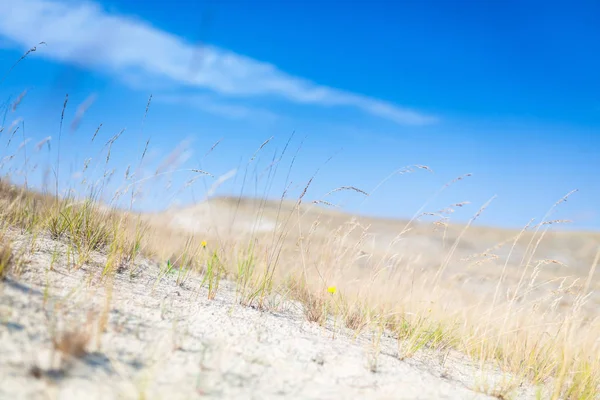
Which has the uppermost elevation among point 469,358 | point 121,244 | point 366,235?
point 366,235

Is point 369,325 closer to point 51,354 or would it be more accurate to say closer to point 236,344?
point 236,344

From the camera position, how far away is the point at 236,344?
2.13m

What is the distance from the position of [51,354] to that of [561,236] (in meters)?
25.1

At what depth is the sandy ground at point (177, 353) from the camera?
1.55 meters

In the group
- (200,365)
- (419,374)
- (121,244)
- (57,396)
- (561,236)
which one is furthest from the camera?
(561,236)

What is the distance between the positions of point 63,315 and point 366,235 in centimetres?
220

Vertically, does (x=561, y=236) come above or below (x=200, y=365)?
above

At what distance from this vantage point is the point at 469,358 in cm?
314

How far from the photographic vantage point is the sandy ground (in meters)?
1.55

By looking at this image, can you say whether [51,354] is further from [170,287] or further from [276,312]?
[276,312]

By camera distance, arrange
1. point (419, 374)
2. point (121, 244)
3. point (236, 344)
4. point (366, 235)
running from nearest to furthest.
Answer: point (236, 344)
point (419, 374)
point (121, 244)
point (366, 235)

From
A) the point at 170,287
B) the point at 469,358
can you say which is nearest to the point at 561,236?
the point at 469,358

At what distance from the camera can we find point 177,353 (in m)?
1.88

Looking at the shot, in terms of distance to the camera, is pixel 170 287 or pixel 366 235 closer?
pixel 170 287
